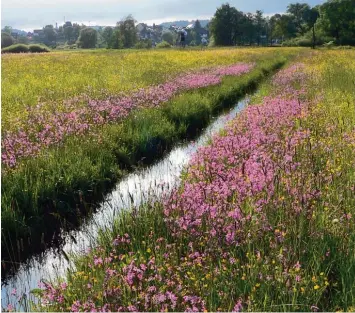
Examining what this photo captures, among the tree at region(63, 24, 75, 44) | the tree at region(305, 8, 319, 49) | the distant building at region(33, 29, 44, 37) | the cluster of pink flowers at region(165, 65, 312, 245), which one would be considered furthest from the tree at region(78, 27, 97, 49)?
the cluster of pink flowers at region(165, 65, 312, 245)

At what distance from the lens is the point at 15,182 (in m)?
7.53

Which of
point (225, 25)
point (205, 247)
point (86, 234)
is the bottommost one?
point (86, 234)

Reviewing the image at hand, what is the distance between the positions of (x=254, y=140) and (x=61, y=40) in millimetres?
164466

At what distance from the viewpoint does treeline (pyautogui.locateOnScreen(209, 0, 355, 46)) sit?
40094 millimetres

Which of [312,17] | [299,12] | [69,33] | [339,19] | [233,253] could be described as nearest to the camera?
[233,253]

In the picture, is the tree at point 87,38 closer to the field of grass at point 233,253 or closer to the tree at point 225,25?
the tree at point 225,25

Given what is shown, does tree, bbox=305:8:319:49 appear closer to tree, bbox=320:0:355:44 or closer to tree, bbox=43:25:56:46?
tree, bbox=320:0:355:44

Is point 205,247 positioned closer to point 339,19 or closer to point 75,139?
point 75,139

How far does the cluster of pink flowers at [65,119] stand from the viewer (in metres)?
8.76

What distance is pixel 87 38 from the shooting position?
12444 centimetres

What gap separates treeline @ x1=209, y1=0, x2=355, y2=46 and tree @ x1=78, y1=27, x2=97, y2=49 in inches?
2828

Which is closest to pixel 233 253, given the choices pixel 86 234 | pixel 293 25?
pixel 86 234

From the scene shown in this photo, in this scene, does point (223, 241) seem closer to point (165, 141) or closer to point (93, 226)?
point (93, 226)

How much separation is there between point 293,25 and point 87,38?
82072 millimetres
